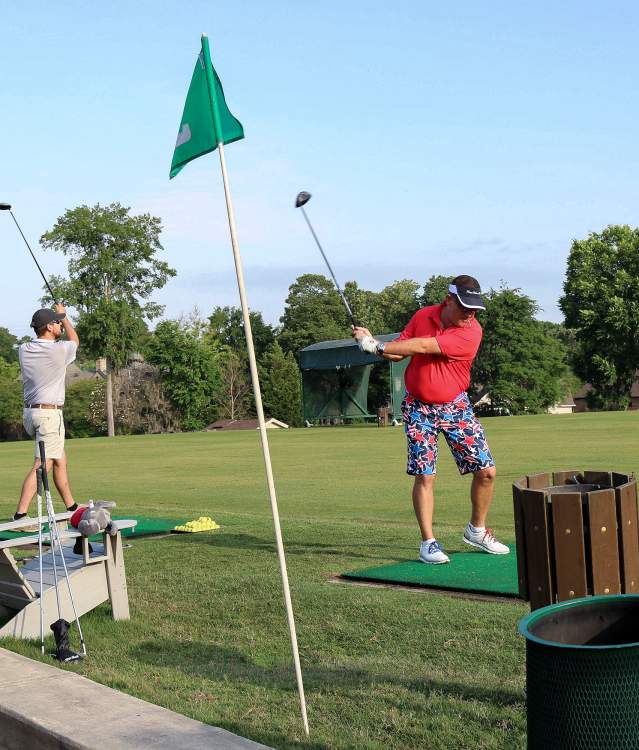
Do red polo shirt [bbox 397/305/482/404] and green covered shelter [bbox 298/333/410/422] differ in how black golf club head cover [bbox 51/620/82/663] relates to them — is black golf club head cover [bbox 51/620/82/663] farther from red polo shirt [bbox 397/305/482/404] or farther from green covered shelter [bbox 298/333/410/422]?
green covered shelter [bbox 298/333/410/422]

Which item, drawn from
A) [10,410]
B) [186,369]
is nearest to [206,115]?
[186,369]

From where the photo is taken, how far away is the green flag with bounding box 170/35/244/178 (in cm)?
488

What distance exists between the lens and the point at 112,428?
7475cm

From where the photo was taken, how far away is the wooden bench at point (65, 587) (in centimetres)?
651

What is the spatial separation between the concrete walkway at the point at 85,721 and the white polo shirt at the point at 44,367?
514 cm

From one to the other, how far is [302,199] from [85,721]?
479cm

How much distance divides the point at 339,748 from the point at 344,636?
6.27 ft

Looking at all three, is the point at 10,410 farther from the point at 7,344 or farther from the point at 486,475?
the point at 486,475

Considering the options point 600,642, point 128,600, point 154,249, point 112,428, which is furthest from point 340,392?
point 600,642

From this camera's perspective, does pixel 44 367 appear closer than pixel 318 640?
No

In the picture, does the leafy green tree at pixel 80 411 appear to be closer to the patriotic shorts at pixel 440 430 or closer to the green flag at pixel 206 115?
the patriotic shorts at pixel 440 430

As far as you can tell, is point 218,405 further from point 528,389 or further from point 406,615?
point 406,615

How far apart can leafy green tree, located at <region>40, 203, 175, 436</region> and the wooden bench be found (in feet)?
229

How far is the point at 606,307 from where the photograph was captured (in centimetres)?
7650
